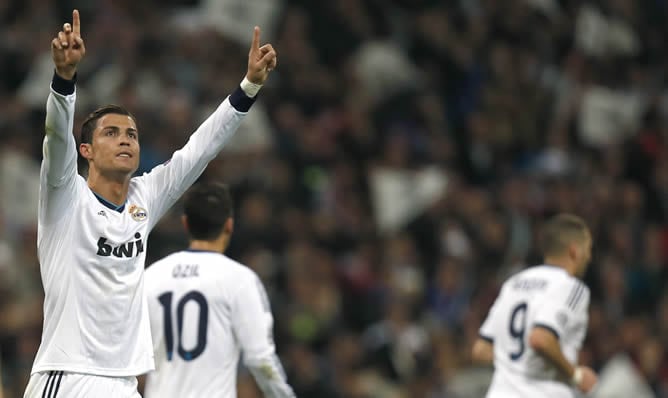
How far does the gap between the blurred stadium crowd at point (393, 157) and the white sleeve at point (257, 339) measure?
10.7 ft

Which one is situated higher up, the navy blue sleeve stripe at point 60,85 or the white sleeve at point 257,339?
the navy blue sleeve stripe at point 60,85

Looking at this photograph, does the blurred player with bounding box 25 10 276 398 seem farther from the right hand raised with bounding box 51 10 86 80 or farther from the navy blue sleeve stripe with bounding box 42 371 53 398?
the right hand raised with bounding box 51 10 86 80

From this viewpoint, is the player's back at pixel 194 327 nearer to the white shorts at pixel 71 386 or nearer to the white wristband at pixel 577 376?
the white shorts at pixel 71 386

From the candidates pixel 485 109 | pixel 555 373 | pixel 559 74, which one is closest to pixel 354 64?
pixel 485 109

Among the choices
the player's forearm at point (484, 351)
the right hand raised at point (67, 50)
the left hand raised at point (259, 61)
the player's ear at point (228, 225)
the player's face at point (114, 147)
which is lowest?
the player's forearm at point (484, 351)

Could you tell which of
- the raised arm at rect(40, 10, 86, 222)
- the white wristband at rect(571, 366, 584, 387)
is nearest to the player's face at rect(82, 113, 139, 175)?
the raised arm at rect(40, 10, 86, 222)

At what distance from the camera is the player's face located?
18.1ft

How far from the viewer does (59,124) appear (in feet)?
16.5

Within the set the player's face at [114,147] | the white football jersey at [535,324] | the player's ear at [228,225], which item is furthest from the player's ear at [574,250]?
the player's face at [114,147]

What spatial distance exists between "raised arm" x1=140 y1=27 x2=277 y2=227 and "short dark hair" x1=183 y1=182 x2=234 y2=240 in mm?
764

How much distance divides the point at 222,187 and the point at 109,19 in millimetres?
6811

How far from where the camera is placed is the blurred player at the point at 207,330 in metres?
6.55

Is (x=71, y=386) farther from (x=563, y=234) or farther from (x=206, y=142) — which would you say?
(x=563, y=234)

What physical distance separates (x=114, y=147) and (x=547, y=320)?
2.90 m
